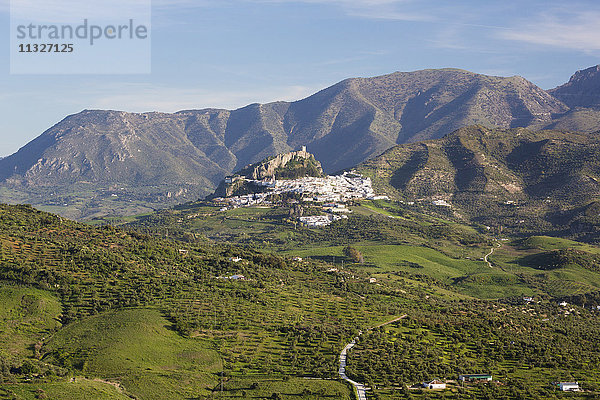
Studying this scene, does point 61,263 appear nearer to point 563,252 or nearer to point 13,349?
point 13,349

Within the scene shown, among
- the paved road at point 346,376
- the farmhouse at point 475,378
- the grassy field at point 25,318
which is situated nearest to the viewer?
the paved road at point 346,376

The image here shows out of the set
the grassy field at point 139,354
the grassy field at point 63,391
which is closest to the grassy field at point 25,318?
the grassy field at point 139,354

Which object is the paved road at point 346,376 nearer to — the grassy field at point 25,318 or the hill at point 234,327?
the hill at point 234,327

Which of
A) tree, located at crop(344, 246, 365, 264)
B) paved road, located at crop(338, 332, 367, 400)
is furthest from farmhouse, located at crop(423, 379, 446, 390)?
tree, located at crop(344, 246, 365, 264)

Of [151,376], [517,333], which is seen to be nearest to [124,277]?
[151,376]

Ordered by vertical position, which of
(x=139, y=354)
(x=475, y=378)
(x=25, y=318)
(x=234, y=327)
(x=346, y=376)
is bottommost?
(x=475, y=378)

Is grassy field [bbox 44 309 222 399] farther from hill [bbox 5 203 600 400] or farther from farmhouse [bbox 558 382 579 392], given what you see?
farmhouse [bbox 558 382 579 392]

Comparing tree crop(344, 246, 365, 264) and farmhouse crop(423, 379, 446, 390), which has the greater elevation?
tree crop(344, 246, 365, 264)

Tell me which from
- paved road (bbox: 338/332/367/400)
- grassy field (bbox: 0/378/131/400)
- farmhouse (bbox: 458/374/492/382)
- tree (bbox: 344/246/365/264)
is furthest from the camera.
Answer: tree (bbox: 344/246/365/264)

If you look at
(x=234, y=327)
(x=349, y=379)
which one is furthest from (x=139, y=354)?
(x=349, y=379)

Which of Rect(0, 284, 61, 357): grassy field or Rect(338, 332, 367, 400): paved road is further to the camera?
Rect(0, 284, 61, 357): grassy field

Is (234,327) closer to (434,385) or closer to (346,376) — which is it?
(346,376)

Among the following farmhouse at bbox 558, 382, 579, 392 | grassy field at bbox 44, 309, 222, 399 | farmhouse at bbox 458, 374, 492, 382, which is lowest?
farmhouse at bbox 558, 382, 579, 392
